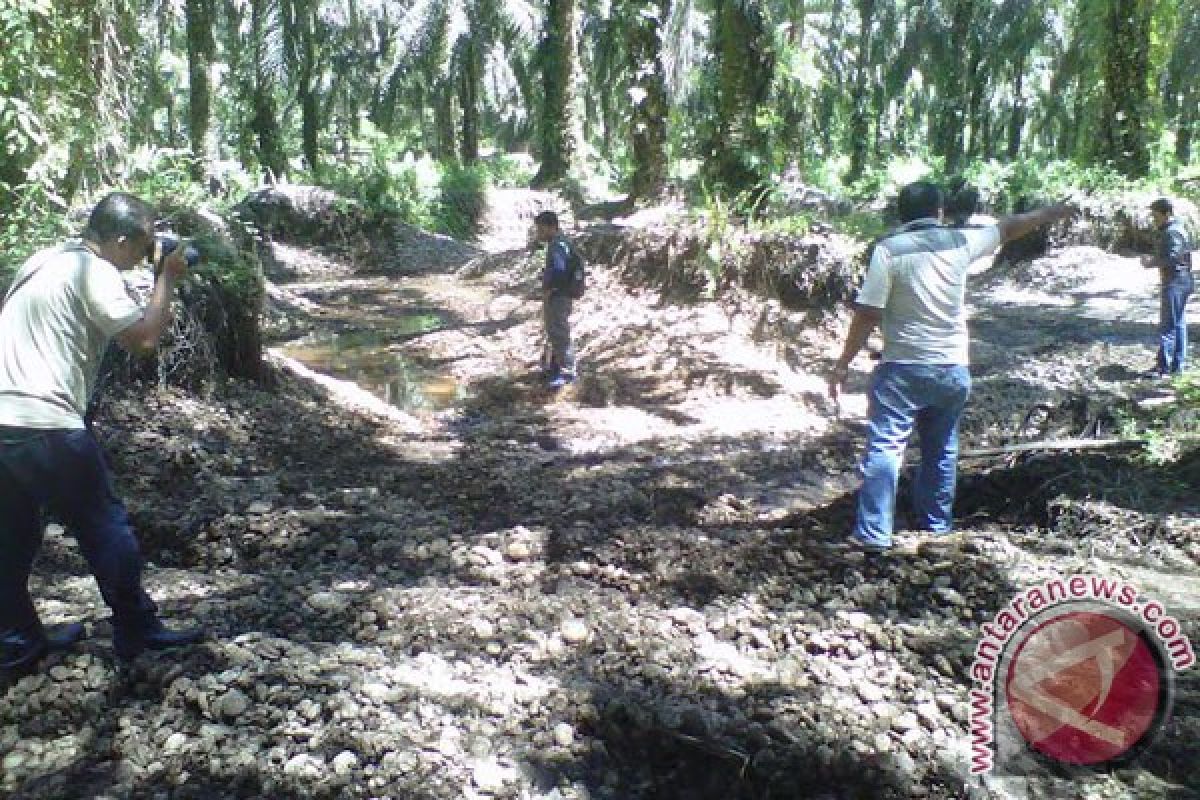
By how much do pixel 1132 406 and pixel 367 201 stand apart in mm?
15134

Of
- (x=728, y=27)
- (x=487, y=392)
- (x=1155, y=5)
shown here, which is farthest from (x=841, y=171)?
(x=487, y=392)

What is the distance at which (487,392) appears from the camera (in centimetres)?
863

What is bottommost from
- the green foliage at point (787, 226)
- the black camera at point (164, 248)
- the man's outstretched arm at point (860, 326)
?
the man's outstretched arm at point (860, 326)

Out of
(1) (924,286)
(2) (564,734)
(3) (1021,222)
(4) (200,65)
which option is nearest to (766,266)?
(3) (1021,222)

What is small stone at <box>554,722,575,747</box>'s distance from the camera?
9.97 feet

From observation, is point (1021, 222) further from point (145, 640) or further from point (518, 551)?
point (145, 640)

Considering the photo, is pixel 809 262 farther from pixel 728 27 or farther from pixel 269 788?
pixel 269 788

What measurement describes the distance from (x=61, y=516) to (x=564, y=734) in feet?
6.30

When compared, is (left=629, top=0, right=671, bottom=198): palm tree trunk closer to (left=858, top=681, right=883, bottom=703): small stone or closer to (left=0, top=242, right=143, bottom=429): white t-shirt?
(left=858, top=681, right=883, bottom=703): small stone

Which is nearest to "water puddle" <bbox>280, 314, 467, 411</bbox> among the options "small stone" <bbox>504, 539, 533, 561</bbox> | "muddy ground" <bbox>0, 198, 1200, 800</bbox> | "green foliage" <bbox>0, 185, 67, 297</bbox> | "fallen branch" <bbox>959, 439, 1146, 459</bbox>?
"muddy ground" <bbox>0, 198, 1200, 800</bbox>

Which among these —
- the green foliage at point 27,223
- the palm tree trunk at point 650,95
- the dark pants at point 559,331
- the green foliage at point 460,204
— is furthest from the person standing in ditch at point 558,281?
the green foliage at point 460,204

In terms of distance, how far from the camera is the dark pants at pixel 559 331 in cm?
820

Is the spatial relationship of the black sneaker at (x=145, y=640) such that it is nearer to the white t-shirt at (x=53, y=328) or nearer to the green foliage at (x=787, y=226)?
the white t-shirt at (x=53, y=328)

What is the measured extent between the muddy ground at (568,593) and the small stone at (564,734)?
0.01 meters
